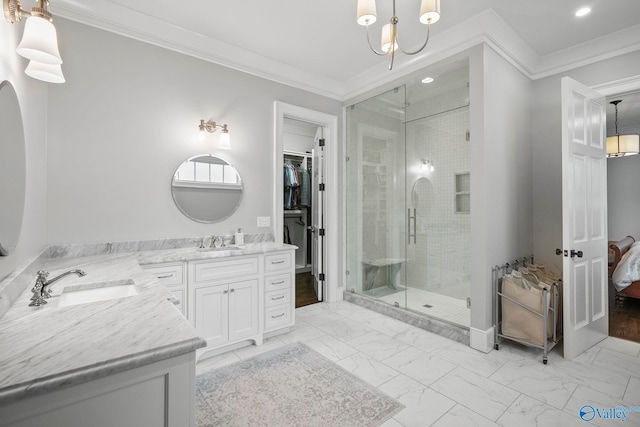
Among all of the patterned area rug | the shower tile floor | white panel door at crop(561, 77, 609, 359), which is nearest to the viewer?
the patterned area rug

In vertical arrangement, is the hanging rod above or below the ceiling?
below

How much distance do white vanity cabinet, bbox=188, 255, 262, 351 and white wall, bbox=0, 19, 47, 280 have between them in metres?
0.99

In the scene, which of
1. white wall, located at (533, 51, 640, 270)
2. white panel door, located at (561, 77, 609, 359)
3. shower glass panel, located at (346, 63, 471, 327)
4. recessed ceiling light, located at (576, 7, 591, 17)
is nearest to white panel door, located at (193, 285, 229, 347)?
shower glass panel, located at (346, 63, 471, 327)

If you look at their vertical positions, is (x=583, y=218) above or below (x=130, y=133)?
below

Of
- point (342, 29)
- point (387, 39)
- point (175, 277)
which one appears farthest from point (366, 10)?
point (175, 277)

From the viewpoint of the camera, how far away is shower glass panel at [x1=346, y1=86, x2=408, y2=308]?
3564 millimetres

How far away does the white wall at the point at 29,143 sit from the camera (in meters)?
1.35

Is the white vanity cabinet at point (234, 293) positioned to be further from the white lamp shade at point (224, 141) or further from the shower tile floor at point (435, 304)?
the shower tile floor at point (435, 304)

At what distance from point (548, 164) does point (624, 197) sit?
3948mm

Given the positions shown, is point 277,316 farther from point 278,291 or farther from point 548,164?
point 548,164

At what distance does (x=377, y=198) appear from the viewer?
3.82 meters

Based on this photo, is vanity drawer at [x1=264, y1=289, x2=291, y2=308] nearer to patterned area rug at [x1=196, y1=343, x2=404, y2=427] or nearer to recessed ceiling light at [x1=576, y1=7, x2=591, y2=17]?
patterned area rug at [x1=196, y1=343, x2=404, y2=427]

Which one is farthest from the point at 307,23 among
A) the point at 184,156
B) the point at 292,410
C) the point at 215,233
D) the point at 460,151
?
the point at 292,410

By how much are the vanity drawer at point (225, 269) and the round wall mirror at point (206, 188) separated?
0.60 meters
